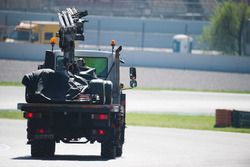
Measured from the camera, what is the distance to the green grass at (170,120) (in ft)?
109

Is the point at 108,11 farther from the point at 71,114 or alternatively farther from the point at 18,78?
the point at 71,114

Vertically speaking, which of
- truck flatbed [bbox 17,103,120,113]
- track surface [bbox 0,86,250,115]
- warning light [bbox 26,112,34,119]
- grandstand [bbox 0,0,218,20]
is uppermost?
grandstand [bbox 0,0,218,20]

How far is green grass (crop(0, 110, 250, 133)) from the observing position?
33.3 meters

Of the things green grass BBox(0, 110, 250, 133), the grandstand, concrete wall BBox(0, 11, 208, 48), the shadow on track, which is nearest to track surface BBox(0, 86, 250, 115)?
green grass BBox(0, 110, 250, 133)

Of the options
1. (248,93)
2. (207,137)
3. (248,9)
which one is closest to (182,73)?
(248,93)

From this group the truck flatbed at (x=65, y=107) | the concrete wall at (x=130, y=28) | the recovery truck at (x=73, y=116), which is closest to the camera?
the truck flatbed at (x=65, y=107)

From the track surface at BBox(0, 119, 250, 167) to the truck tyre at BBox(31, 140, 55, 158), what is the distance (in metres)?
0.21

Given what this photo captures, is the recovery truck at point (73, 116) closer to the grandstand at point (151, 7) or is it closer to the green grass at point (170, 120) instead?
the green grass at point (170, 120)

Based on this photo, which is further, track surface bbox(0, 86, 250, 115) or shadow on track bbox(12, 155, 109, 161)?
track surface bbox(0, 86, 250, 115)

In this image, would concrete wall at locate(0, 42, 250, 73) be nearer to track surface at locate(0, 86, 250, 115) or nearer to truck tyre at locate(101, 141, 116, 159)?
track surface at locate(0, 86, 250, 115)

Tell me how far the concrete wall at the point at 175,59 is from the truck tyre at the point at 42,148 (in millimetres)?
41746

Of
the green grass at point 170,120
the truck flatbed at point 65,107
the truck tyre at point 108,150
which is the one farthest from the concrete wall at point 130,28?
the truck flatbed at point 65,107

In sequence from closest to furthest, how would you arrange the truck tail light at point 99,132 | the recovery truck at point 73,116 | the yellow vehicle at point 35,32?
the recovery truck at point 73,116, the truck tail light at point 99,132, the yellow vehicle at point 35,32

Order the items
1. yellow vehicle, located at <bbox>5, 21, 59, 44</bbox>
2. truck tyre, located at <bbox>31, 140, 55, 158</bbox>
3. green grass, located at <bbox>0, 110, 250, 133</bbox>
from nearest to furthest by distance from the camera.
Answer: truck tyre, located at <bbox>31, 140, 55, 158</bbox>, green grass, located at <bbox>0, 110, 250, 133</bbox>, yellow vehicle, located at <bbox>5, 21, 59, 44</bbox>
